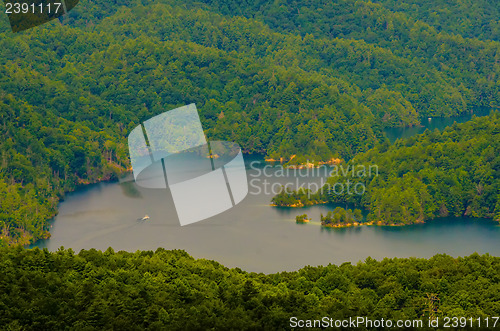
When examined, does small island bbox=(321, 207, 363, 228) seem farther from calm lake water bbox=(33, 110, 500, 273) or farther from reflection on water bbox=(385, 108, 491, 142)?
reflection on water bbox=(385, 108, 491, 142)

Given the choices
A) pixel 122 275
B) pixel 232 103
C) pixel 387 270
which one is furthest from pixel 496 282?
pixel 232 103

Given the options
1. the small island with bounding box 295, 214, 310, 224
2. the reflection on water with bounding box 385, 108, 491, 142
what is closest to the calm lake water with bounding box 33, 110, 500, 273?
the small island with bounding box 295, 214, 310, 224

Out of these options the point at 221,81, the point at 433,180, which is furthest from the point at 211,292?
the point at 221,81

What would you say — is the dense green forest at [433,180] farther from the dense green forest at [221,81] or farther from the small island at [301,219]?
the dense green forest at [221,81]

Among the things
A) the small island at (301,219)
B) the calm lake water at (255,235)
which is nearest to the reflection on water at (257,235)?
the calm lake water at (255,235)

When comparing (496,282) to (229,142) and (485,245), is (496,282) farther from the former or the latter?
(229,142)
